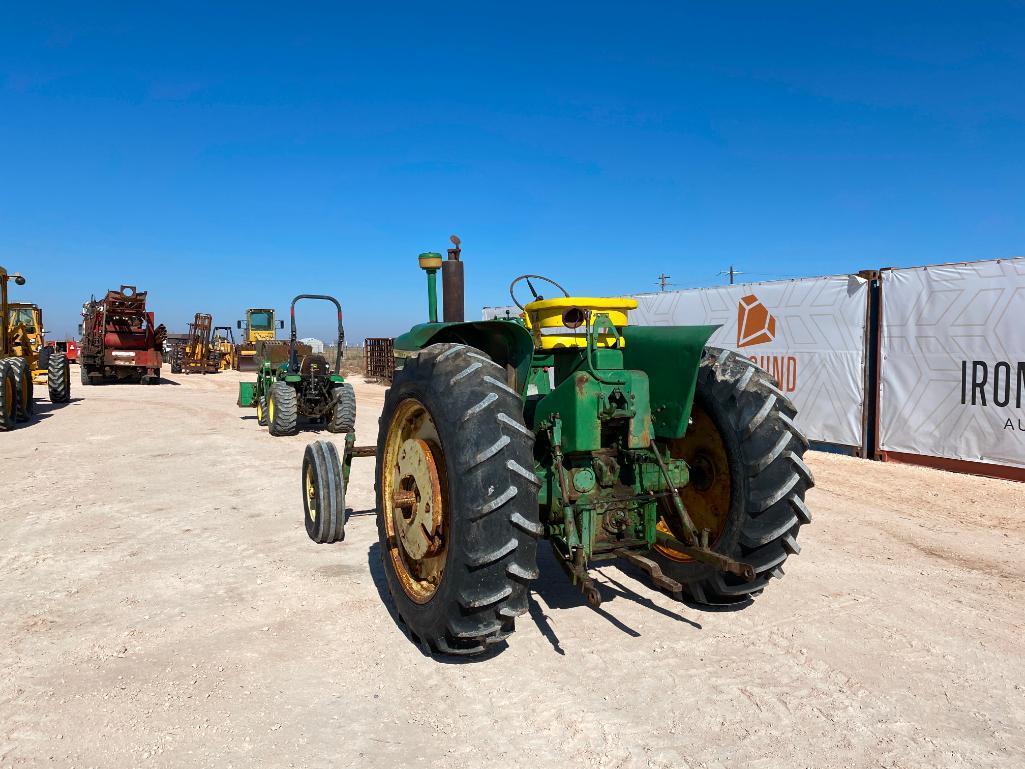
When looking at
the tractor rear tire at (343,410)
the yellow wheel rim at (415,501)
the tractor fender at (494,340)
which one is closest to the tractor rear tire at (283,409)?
the tractor rear tire at (343,410)

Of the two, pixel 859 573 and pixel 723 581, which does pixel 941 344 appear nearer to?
pixel 859 573

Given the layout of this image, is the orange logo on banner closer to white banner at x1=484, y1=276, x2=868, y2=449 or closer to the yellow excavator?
white banner at x1=484, y1=276, x2=868, y2=449

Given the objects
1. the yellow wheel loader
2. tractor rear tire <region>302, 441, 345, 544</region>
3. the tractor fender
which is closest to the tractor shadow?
the yellow wheel loader

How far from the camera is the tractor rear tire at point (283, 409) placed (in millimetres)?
10148

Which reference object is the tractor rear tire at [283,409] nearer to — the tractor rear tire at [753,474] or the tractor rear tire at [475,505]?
the tractor rear tire at [475,505]

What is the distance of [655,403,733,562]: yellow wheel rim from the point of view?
3.54 metres

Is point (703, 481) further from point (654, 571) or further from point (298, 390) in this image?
point (298, 390)

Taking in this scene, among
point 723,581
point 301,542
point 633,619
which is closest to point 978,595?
point 723,581

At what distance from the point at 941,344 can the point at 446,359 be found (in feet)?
26.1

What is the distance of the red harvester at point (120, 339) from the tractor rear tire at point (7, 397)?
1085 centimetres

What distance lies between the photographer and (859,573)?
4.32m

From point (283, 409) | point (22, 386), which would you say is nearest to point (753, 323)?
point (283, 409)

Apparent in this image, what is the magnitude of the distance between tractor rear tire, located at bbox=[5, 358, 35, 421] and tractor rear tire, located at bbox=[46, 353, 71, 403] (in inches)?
105

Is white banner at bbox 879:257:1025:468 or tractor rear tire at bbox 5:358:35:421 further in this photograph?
tractor rear tire at bbox 5:358:35:421
